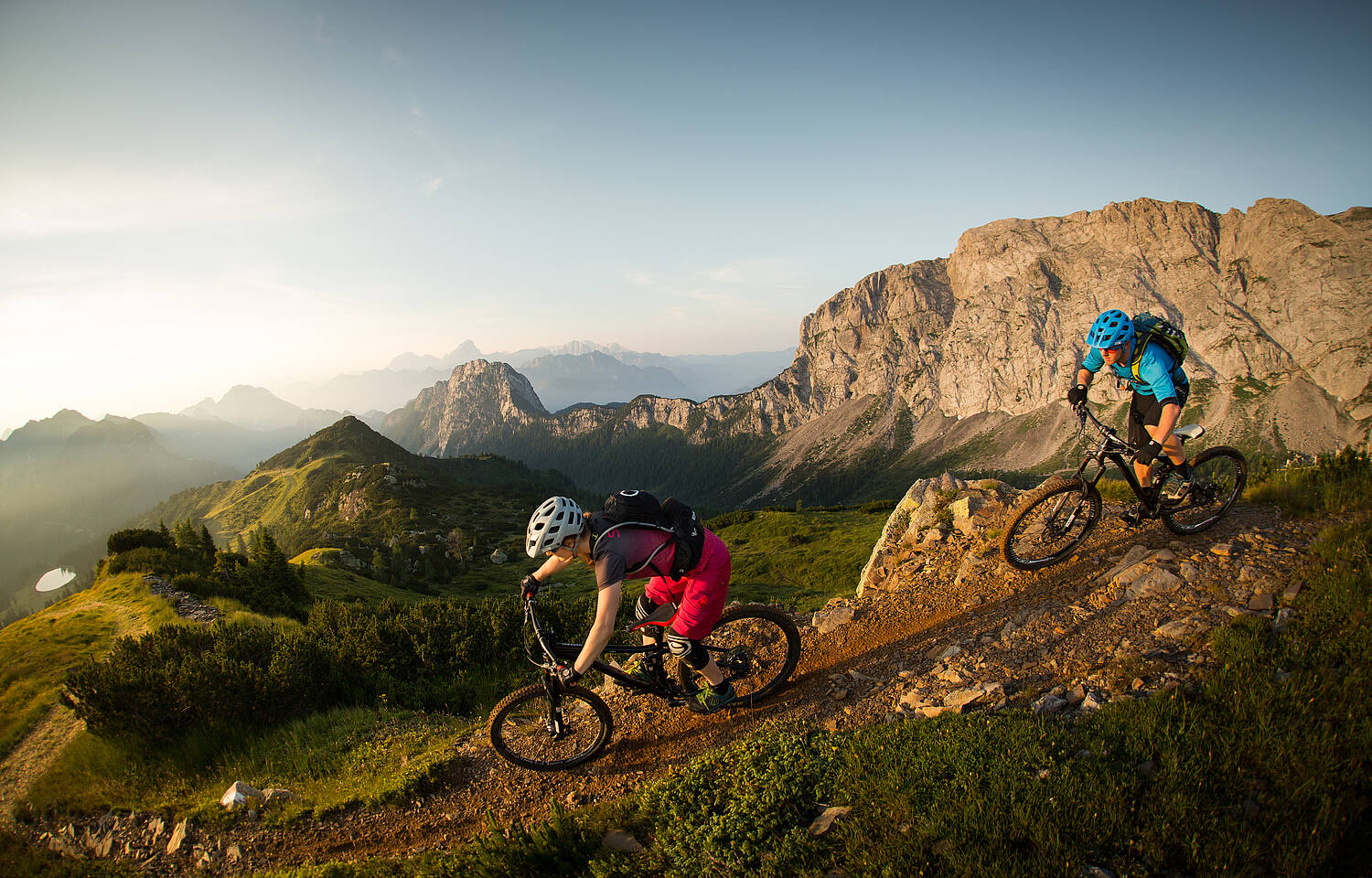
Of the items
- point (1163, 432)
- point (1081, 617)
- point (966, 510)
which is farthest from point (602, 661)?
point (1163, 432)

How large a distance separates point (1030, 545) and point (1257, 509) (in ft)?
13.6

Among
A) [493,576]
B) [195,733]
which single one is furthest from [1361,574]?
[493,576]

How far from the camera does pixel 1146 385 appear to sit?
9.52 m

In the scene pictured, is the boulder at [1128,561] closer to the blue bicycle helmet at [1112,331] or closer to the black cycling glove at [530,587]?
the blue bicycle helmet at [1112,331]

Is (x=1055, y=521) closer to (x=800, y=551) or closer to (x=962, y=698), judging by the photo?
(x=962, y=698)

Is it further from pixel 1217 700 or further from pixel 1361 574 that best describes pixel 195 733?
pixel 1361 574

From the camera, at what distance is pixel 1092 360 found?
9945 millimetres

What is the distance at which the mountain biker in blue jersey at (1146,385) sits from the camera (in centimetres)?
922

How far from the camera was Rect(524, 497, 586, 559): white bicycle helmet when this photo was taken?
21.0 feet

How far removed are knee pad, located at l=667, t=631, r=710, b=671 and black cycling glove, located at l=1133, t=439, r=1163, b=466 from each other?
29.0 ft

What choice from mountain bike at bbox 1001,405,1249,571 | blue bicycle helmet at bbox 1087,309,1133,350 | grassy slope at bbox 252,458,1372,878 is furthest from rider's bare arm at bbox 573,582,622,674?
blue bicycle helmet at bbox 1087,309,1133,350

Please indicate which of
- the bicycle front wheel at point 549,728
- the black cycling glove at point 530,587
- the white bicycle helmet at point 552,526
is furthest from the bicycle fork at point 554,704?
the white bicycle helmet at point 552,526

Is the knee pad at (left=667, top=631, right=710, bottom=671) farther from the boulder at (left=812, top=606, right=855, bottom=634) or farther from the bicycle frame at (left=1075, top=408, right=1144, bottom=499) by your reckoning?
the bicycle frame at (left=1075, top=408, right=1144, bottom=499)

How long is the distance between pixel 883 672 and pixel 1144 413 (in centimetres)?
690
